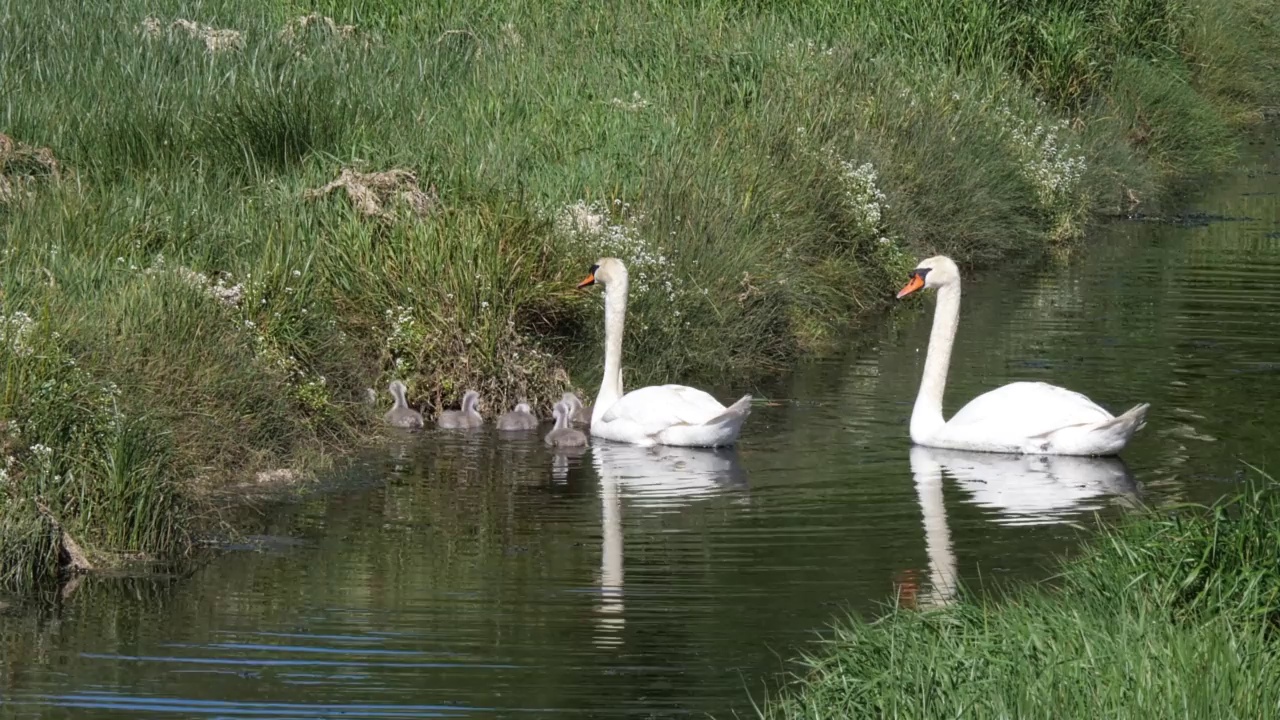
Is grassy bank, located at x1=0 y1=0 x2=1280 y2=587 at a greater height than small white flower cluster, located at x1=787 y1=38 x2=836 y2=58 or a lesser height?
lesser

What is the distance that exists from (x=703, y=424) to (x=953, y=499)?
1.61 metres

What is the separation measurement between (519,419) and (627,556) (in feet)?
10.6

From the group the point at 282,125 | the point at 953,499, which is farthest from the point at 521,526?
the point at 282,125

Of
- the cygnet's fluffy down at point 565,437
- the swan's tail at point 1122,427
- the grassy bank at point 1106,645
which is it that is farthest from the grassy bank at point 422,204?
the grassy bank at point 1106,645

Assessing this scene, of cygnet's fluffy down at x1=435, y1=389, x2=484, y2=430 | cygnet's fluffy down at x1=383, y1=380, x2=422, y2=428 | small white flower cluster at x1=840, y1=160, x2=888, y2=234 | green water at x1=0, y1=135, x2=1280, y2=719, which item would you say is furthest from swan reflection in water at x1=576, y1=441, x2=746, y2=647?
small white flower cluster at x1=840, y1=160, x2=888, y2=234

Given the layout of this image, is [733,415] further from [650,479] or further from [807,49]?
[807,49]

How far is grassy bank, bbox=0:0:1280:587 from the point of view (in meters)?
9.70

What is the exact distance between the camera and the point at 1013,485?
10.5 m

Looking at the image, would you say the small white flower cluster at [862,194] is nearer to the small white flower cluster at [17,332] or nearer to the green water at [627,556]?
the green water at [627,556]

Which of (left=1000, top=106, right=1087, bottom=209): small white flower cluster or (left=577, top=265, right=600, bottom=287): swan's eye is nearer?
(left=577, top=265, right=600, bottom=287): swan's eye

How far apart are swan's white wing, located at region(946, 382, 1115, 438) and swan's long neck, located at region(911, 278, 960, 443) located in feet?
1.14

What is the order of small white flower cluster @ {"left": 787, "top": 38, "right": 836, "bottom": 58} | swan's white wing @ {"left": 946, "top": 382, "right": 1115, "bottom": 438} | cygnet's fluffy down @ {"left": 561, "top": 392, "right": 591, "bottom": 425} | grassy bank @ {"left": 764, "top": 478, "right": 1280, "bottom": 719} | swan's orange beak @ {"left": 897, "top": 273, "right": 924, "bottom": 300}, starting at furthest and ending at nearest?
small white flower cluster @ {"left": 787, "top": 38, "right": 836, "bottom": 58} < swan's orange beak @ {"left": 897, "top": 273, "right": 924, "bottom": 300} < cygnet's fluffy down @ {"left": 561, "top": 392, "right": 591, "bottom": 425} < swan's white wing @ {"left": 946, "top": 382, "right": 1115, "bottom": 438} < grassy bank @ {"left": 764, "top": 478, "right": 1280, "bottom": 719}

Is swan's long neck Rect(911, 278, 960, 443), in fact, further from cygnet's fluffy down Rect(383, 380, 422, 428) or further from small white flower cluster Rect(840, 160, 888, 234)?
small white flower cluster Rect(840, 160, 888, 234)

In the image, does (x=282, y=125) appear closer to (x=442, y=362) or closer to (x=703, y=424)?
(x=442, y=362)
